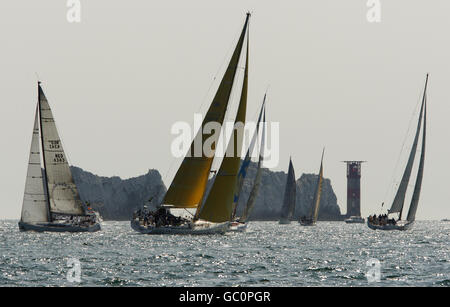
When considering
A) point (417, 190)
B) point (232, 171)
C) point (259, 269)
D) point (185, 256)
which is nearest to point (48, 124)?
point (232, 171)

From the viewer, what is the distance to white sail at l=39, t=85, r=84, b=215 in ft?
223

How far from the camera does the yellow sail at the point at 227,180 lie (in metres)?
62.8

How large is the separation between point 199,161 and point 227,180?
2.50m

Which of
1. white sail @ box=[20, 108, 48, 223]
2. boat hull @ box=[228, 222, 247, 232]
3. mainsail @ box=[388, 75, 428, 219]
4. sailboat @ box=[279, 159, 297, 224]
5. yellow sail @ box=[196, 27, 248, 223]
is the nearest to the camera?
yellow sail @ box=[196, 27, 248, 223]

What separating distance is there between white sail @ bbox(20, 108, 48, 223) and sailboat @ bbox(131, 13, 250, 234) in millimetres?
9720

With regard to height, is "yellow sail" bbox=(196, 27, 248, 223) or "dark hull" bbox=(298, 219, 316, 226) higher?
"yellow sail" bbox=(196, 27, 248, 223)

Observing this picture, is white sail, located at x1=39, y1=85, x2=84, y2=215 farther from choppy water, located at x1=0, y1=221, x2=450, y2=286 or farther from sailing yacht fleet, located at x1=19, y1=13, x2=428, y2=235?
choppy water, located at x1=0, y1=221, x2=450, y2=286

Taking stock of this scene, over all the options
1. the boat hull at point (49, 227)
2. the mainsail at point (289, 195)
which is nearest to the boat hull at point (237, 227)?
the boat hull at point (49, 227)

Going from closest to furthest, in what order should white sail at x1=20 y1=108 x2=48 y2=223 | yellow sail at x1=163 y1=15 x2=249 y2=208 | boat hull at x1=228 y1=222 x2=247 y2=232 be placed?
1. yellow sail at x1=163 y1=15 x2=249 y2=208
2. white sail at x1=20 y1=108 x2=48 y2=223
3. boat hull at x1=228 y1=222 x2=247 y2=232

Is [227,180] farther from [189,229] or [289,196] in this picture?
[289,196]

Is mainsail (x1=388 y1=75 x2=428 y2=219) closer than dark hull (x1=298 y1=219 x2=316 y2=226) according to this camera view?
Yes

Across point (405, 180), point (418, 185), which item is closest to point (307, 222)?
point (405, 180)

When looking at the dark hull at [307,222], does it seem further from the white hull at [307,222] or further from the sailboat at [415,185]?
the sailboat at [415,185]

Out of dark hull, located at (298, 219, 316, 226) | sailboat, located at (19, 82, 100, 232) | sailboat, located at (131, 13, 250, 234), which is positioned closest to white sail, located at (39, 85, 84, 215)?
sailboat, located at (19, 82, 100, 232)
